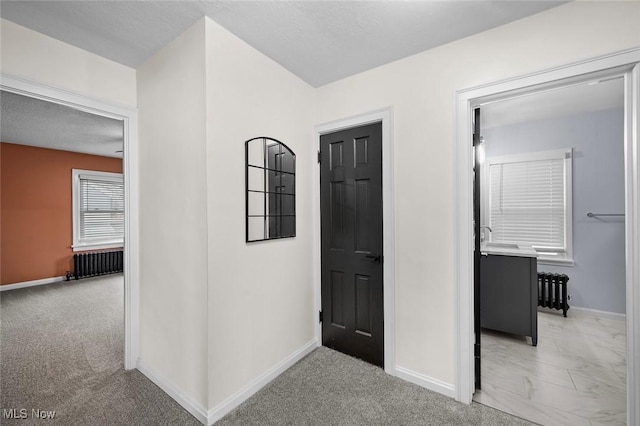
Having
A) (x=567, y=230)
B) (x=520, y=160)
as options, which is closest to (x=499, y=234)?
(x=567, y=230)

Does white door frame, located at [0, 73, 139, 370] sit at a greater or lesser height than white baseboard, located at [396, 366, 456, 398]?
greater

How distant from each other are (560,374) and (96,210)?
7955 mm

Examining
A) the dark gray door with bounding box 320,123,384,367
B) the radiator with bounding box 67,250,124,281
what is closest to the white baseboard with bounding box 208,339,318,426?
the dark gray door with bounding box 320,123,384,367

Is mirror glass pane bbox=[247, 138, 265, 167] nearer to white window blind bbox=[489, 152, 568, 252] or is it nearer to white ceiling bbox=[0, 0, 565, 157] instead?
white ceiling bbox=[0, 0, 565, 157]

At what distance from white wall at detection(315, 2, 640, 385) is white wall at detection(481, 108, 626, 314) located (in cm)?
278

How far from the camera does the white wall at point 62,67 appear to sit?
5.82ft

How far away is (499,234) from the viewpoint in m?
4.19

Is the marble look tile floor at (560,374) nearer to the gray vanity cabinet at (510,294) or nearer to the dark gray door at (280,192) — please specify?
the gray vanity cabinet at (510,294)

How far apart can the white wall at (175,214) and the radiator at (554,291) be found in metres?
4.18

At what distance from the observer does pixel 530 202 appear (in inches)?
157

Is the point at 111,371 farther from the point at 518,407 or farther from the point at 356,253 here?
the point at 518,407

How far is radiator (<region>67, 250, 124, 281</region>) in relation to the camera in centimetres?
545
